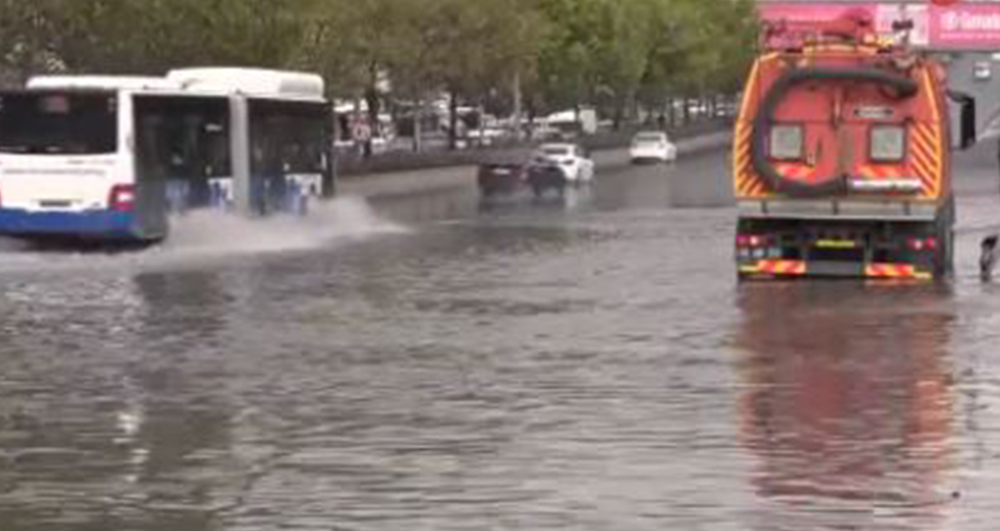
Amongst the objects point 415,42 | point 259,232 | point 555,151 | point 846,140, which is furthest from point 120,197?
point 415,42

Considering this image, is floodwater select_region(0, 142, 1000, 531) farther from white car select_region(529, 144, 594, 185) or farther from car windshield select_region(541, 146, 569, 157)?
car windshield select_region(541, 146, 569, 157)

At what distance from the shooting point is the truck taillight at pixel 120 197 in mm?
31734

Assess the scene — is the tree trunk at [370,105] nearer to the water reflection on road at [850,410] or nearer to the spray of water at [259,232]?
the spray of water at [259,232]

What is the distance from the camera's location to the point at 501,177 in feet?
193

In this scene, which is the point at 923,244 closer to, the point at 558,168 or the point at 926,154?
the point at 926,154

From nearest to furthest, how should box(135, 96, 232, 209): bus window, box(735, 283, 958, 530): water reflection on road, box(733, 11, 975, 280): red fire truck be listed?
box(735, 283, 958, 530): water reflection on road, box(733, 11, 975, 280): red fire truck, box(135, 96, 232, 209): bus window

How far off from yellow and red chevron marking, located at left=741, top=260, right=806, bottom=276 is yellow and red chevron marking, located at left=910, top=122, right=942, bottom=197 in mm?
1868

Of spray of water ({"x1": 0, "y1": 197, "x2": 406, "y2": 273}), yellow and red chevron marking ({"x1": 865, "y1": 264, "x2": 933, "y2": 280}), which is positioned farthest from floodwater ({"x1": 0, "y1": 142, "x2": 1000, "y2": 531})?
spray of water ({"x1": 0, "y1": 197, "x2": 406, "y2": 273})

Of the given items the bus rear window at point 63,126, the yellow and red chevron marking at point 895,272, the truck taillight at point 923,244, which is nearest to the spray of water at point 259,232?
the bus rear window at point 63,126

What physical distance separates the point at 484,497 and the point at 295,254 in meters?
22.7

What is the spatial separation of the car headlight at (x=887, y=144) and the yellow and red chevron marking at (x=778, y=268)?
5.62 ft

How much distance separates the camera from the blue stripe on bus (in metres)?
31.8

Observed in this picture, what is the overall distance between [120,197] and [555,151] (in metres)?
37.0

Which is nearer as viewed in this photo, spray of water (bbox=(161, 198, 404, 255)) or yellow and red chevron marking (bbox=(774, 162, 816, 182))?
yellow and red chevron marking (bbox=(774, 162, 816, 182))
